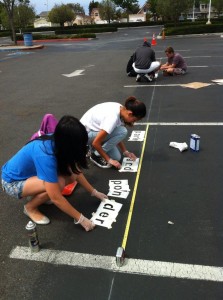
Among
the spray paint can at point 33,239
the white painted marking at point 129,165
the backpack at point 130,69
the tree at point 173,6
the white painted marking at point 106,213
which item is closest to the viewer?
the spray paint can at point 33,239

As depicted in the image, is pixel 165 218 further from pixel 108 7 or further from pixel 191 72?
pixel 108 7

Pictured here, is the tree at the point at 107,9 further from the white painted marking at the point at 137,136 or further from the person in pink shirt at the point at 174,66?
the white painted marking at the point at 137,136

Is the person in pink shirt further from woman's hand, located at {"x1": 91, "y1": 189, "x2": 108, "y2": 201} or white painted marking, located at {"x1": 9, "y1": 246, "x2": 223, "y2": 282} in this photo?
white painted marking, located at {"x1": 9, "y1": 246, "x2": 223, "y2": 282}

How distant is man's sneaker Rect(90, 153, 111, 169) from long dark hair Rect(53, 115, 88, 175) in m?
1.57

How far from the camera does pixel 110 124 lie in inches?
143

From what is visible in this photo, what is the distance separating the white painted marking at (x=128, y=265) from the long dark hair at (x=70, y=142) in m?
0.77

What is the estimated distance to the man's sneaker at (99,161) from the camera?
164 inches

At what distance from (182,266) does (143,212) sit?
0.80 m

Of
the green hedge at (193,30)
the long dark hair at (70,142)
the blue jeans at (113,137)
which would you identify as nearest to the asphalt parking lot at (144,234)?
the blue jeans at (113,137)

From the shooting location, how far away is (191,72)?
10.5 metres

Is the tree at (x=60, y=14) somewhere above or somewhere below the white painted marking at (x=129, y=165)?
above

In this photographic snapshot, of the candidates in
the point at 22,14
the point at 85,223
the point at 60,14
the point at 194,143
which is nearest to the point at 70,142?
the point at 85,223

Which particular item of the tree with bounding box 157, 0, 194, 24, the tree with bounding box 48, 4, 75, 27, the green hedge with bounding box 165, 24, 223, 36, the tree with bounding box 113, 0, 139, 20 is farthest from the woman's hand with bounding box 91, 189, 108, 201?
the tree with bounding box 113, 0, 139, 20

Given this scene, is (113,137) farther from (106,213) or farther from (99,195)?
(106,213)
